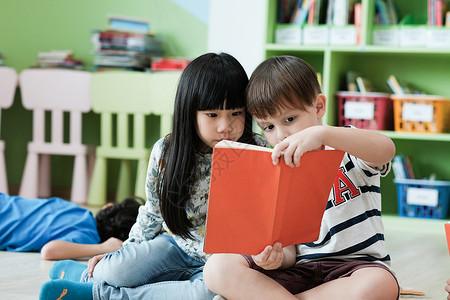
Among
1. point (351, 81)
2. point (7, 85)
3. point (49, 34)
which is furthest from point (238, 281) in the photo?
point (49, 34)

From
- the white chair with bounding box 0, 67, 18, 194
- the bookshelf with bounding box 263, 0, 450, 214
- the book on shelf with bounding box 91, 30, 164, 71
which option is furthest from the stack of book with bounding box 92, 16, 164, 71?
the bookshelf with bounding box 263, 0, 450, 214

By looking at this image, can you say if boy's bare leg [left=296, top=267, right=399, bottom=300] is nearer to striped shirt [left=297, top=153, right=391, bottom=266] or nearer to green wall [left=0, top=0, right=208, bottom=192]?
striped shirt [left=297, top=153, right=391, bottom=266]

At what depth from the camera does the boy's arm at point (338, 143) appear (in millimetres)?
948

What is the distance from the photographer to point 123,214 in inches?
75.1

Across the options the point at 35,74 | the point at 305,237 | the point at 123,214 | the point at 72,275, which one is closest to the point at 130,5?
the point at 35,74

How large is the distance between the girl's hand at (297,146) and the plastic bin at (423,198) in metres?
1.64

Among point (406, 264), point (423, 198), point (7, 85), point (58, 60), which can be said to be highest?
point (58, 60)

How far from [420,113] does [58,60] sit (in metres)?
1.58

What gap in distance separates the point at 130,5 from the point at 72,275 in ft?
6.20

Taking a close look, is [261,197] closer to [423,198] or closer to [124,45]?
[423,198]

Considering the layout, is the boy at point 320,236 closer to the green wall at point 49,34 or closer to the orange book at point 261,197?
the orange book at point 261,197

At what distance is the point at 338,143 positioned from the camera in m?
1.00

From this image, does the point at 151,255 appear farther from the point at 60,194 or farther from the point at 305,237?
the point at 60,194

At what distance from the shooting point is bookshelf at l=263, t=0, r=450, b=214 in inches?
99.9
